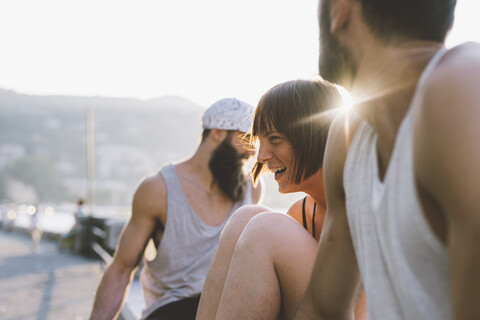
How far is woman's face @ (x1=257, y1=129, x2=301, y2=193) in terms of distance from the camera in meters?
2.12

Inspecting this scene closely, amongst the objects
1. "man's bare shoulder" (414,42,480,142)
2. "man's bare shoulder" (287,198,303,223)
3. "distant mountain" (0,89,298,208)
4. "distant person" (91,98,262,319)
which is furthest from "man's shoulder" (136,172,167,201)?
"distant mountain" (0,89,298,208)

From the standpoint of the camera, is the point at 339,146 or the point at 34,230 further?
the point at 34,230

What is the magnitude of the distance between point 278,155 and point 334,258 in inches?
31.4

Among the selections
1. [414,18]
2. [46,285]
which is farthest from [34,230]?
[414,18]

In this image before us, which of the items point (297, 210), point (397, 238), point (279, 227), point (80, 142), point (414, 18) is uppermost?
point (414, 18)

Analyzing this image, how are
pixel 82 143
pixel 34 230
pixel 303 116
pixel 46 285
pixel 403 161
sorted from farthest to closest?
pixel 82 143 → pixel 34 230 → pixel 46 285 → pixel 303 116 → pixel 403 161

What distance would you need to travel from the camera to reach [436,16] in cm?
107

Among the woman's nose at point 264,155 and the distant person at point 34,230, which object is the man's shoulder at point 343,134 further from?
the distant person at point 34,230

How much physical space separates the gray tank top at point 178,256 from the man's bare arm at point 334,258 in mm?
1257

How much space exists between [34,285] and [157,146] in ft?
457

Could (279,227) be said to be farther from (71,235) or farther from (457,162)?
(71,235)

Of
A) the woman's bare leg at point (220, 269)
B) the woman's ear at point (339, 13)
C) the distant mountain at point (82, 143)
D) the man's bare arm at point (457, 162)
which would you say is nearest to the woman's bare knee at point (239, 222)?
the woman's bare leg at point (220, 269)

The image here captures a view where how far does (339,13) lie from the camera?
3.82 ft

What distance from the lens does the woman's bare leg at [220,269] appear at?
1.92 m
